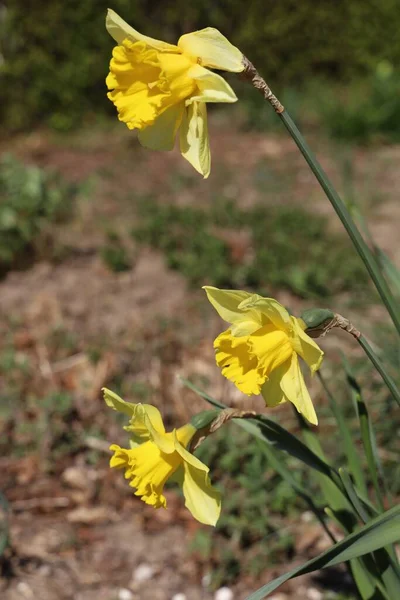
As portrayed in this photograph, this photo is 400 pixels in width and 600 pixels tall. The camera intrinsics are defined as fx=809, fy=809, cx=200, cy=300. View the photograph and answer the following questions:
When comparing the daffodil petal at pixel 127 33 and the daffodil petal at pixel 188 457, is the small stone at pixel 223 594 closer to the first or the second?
the daffodil petal at pixel 188 457

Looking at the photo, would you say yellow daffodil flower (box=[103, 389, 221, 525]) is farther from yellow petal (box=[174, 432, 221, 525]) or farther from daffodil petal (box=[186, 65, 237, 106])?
daffodil petal (box=[186, 65, 237, 106])

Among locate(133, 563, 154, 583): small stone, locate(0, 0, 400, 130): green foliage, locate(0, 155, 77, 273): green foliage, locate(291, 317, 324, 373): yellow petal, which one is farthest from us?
locate(0, 0, 400, 130): green foliage

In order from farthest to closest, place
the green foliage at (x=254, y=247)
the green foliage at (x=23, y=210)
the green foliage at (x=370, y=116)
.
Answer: the green foliage at (x=370, y=116) < the green foliage at (x=23, y=210) < the green foliage at (x=254, y=247)

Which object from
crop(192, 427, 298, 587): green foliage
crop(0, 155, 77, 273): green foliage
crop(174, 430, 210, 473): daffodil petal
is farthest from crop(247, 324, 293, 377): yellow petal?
crop(0, 155, 77, 273): green foliage

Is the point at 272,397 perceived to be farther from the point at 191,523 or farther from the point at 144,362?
the point at 144,362

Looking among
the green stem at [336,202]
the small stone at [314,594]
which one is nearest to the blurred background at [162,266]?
the small stone at [314,594]

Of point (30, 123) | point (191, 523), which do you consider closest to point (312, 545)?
point (191, 523)
